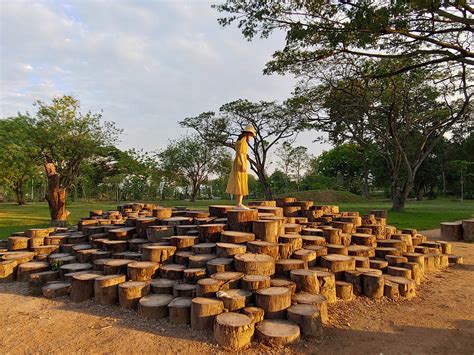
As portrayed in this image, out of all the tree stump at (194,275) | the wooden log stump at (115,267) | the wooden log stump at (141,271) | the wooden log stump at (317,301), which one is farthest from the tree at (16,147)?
the wooden log stump at (317,301)

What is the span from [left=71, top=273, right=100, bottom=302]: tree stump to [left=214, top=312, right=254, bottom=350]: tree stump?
2.22m

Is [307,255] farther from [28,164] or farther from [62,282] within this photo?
[28,164]

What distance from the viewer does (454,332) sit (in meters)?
3.75

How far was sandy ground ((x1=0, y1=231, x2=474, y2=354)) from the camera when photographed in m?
3.38

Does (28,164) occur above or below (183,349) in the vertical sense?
above

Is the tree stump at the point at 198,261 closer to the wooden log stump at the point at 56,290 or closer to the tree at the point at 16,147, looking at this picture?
the wooden log stump at the point at 56,290

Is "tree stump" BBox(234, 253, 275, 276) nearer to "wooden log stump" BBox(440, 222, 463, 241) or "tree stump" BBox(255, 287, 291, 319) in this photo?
"tree stump" BBox(255, 287, 291, 319)

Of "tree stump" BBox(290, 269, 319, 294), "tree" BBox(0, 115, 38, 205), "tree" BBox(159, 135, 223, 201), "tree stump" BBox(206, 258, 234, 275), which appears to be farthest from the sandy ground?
"tree" BBox(159, 135, 223, 201)

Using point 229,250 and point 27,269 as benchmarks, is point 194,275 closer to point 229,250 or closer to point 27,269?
point 229,250

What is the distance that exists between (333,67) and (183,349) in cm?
1505

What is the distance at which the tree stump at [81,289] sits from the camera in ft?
15.2

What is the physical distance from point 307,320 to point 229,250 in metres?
1.52

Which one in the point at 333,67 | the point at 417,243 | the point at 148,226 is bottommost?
the point at 417,243

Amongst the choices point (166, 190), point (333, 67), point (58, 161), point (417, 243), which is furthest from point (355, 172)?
point (417, 243)
